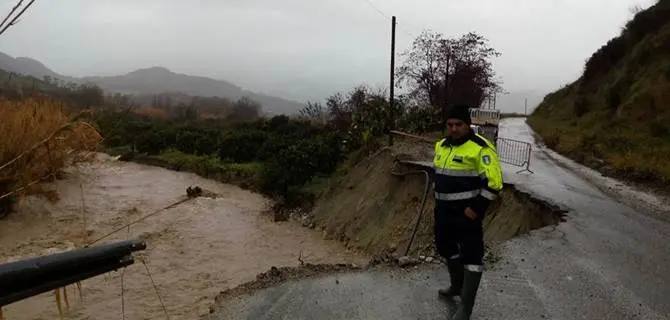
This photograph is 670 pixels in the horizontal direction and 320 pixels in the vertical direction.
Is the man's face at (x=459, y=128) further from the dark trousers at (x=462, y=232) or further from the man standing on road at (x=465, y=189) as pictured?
the dark trousers at (x=462, y=232)

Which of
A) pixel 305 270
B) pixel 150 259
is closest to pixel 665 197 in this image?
pixel 305 270

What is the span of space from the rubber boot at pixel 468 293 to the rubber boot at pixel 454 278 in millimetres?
428

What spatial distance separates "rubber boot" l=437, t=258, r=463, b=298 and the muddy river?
3.78 meters

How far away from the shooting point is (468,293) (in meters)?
4.83

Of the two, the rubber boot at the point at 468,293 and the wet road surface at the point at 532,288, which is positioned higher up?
the rubber boot at the point at 468,293

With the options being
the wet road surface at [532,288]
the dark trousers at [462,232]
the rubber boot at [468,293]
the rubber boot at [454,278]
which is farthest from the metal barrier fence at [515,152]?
the rubber boot at [468,293]

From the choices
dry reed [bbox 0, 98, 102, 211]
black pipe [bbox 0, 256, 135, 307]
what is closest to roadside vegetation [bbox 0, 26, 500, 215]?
dry reed [bbox 0, 98, 102, 211]

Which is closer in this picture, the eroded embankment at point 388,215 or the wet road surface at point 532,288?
the wet road surface at point 532,288

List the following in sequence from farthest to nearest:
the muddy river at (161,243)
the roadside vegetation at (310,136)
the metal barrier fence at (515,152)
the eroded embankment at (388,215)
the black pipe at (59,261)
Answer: the roadside vegetation at (310,136), the metal barrier fence at (515,152), the muddy river at (161,243), the eroded embankment at (388,215), the black pipe at (59,261)

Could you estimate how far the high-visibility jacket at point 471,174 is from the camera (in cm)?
454

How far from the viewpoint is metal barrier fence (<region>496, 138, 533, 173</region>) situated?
16.9m

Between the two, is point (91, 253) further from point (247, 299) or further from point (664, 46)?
point (664, 46)

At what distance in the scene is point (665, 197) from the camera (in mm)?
11430

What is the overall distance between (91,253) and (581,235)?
762 cm
